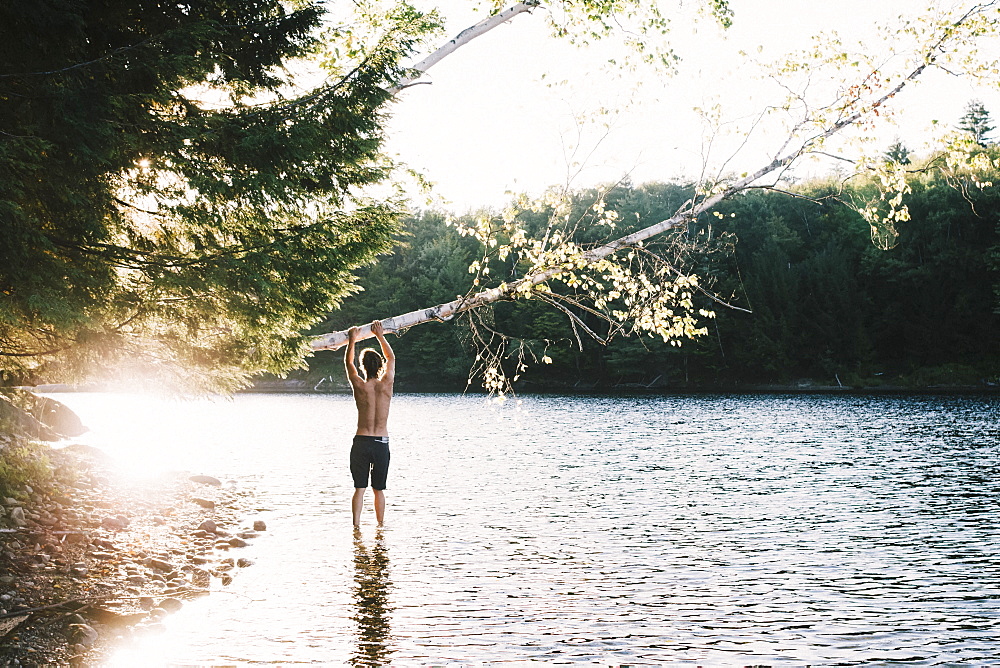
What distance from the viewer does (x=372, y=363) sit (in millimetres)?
11195

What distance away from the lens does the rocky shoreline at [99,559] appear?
22.4 ft

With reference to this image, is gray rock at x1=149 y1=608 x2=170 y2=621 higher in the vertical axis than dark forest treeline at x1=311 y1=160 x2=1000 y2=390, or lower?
lower

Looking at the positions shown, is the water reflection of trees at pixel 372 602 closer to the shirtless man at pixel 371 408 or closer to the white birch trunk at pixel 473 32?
the shirtless man at pixel 371 408

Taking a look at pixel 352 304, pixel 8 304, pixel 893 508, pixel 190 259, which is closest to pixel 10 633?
pixel 8 304

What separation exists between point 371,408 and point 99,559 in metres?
3.54

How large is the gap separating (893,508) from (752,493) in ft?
8.78

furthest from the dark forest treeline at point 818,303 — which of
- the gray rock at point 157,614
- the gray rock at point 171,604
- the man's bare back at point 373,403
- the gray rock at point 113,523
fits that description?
the gray rock at point 157,614

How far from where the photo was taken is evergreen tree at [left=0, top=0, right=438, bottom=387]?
7.61 meters

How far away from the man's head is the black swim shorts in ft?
2.75

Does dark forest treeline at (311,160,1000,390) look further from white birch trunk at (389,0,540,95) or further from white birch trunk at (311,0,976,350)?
white birch trunk at (311,0,976,350)

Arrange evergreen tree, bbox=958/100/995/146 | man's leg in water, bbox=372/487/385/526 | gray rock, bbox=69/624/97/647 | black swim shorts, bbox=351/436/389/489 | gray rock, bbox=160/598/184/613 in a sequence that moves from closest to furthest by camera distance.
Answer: gray rock, bbox=69/624/97/647 → gray rock, bbox=160/598/184/613 → black swim shorts, bbox=351/436/389/489 → man's leg in water, bbox=372/487/385/526 → evergreen tree, bbox=958/100/995/146

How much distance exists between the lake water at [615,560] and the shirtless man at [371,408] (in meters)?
1.00

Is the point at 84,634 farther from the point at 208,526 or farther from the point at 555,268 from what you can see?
the point at 555,268

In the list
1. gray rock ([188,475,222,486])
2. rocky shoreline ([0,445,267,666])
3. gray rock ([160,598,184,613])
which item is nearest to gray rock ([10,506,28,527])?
rocky shoreline ([0,445,267,666])
